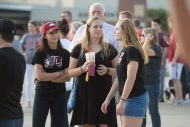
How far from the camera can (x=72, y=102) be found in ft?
21.4

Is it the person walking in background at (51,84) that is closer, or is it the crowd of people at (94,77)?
the crowd of people at (94,77)

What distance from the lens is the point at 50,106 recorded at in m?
6.65

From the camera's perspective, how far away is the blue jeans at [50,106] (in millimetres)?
→ 6543

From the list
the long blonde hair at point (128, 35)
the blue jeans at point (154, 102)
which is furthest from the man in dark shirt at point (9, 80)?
the blue jeans at point (154, 102)

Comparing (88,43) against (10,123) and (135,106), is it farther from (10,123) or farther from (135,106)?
(10,123)

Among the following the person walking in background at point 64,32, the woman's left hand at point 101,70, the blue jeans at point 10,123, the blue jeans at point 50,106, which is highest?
the person walking in background at point 64,32

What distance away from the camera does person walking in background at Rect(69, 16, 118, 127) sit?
21.1 feet

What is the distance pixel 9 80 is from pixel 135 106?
1.76 metres

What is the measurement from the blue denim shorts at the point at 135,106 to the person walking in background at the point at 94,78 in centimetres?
60

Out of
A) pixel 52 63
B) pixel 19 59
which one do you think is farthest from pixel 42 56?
pixel 19 59

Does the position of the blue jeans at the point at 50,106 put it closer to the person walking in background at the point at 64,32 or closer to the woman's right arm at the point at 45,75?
the woman's right arm at the point at 45,75

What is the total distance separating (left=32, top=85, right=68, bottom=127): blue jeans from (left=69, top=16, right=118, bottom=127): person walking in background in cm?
17

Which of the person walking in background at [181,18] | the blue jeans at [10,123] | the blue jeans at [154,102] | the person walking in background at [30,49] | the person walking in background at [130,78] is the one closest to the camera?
the person walking in background at [181,18]

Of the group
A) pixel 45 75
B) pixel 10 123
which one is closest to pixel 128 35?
pixel 45 75
